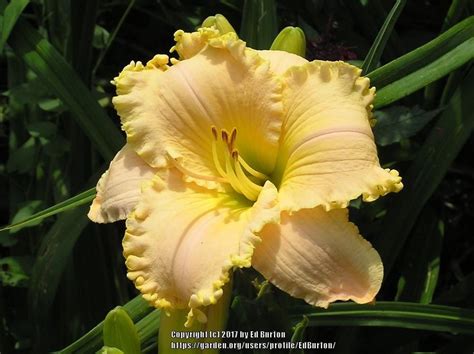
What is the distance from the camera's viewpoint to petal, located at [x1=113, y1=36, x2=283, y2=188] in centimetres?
96

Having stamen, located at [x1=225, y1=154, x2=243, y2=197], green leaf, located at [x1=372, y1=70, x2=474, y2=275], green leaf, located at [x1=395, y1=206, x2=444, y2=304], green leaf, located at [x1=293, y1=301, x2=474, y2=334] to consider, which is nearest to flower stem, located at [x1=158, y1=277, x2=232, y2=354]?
stamen, located at [x1=225, y1=154, x2=243, y2=197]

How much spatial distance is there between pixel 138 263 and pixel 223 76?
26 centimetres

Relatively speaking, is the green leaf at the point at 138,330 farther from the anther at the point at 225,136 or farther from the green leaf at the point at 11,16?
the green leaf at the point at 11,16

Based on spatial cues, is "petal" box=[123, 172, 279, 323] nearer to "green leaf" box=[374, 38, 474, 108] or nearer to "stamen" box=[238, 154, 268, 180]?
"stamen" box=[238, 154, 268, 180]

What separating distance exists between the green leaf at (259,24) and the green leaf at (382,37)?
161 mm

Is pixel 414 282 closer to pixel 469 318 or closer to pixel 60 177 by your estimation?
pixel 469 318

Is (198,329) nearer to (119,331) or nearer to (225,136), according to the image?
(119,331)

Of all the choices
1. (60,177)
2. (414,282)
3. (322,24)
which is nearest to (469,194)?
(414,282)

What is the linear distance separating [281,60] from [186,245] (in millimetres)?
273

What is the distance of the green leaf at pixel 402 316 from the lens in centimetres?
113

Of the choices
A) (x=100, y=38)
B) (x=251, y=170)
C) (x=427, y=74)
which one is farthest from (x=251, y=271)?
(x=100, y=38)

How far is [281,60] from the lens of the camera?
0.98m

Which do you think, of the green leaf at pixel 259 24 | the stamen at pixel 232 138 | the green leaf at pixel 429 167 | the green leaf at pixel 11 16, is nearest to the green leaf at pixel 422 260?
the green leaf at pixel 429 167

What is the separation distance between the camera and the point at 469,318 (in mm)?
1134
